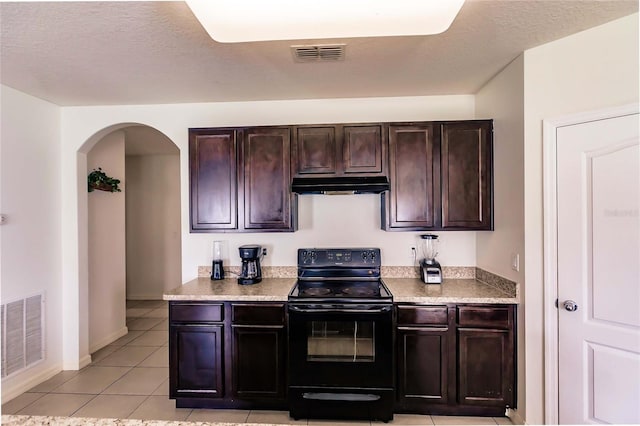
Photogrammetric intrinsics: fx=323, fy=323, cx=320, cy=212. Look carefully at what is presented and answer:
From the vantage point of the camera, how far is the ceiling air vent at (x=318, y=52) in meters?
2.14

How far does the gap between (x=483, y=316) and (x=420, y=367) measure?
60 cm

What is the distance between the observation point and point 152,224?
5.75 metres

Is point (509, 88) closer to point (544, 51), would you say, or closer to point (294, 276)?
point (544, 51)

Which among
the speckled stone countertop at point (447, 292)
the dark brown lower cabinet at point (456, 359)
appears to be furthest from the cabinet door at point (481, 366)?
the speckled stone countertop at point (447, 292)

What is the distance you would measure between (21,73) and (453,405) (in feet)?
Result: 13.6

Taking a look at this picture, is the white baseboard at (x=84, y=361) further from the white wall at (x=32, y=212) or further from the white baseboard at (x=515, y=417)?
the white baseboard at (x=515, y=417)

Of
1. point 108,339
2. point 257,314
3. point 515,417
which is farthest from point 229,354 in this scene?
point 108,339

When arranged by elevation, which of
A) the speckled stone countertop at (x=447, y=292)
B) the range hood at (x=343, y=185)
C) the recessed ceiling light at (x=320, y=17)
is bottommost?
the speckled stone countertop at (x=447, y=292)

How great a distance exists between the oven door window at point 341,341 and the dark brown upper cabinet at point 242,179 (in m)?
0.88

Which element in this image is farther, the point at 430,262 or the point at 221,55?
the point at 430,262

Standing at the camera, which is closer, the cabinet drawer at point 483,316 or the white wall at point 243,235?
the cabinet drawer at point 483,316

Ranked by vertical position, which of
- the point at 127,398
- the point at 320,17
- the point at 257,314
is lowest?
the point at 127,398

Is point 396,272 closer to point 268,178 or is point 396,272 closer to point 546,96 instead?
point 268,178

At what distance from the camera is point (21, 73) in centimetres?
250
